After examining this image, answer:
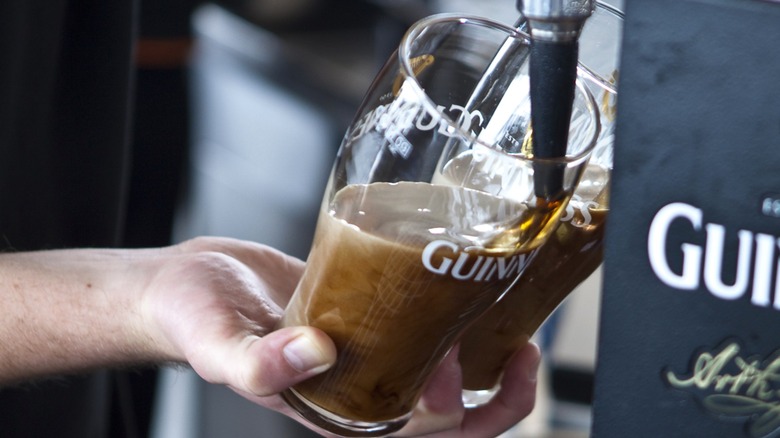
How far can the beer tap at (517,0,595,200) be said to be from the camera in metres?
0.49

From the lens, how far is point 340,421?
2.30 feet

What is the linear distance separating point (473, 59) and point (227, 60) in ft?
5.88

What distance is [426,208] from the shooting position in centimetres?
59

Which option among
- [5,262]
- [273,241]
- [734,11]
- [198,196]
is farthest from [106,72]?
[198,196]

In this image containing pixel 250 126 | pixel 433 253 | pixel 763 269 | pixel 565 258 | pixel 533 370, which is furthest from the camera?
pixel 250 126

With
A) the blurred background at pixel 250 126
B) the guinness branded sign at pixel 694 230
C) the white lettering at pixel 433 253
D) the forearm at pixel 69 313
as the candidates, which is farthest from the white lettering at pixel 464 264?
the blurred background at pixel 250 126

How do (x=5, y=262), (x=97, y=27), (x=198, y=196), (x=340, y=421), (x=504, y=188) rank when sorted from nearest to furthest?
1. (x=504, y=188)
2. (x=340, y=421)
3. (x=5, y=262)
4. (x=97, y=27)
5. (x=198, y=196)

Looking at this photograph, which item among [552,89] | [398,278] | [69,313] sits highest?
[552,89]

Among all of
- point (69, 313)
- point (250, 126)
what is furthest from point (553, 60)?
point (250, 126)

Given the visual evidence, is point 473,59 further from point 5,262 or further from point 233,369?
point 5,262

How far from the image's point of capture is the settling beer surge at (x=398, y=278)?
1.92ft

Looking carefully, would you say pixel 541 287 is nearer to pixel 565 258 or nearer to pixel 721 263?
pixel 565 258

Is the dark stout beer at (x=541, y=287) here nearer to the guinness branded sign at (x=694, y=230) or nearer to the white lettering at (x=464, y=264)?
the white lettering at (x=464, y=264)
